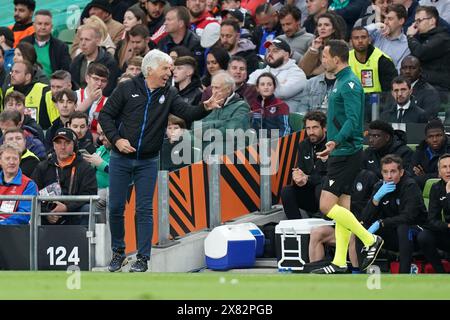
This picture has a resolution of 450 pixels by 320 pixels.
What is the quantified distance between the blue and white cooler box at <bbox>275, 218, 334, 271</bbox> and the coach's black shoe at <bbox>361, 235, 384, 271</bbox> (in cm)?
117

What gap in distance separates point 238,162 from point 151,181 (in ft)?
8.57

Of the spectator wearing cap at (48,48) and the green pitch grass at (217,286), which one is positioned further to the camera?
the spectator wearing cap at (48,48)

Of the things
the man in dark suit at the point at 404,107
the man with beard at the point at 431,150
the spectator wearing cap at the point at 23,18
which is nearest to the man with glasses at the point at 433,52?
the man in dark suit at the point at 404,107

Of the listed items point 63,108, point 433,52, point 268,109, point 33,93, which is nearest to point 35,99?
point 33,93

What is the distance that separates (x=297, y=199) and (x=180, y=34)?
4.05 meters

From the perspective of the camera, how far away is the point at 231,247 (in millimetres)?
13625

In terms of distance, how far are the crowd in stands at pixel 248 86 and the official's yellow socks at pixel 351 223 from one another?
2.36 ft

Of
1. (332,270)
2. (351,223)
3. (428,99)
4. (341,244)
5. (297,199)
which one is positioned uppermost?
(428,99)

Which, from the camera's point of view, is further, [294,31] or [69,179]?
[294,31]

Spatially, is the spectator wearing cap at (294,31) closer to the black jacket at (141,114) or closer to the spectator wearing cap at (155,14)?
the spectator wearing cap at (155,14)

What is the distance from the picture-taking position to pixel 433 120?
1402cm

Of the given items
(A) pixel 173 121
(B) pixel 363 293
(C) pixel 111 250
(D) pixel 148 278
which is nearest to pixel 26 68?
(A) pixel 173 121

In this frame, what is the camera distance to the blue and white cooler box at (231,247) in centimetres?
1365

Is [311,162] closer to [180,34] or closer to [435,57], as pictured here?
[435,57]
